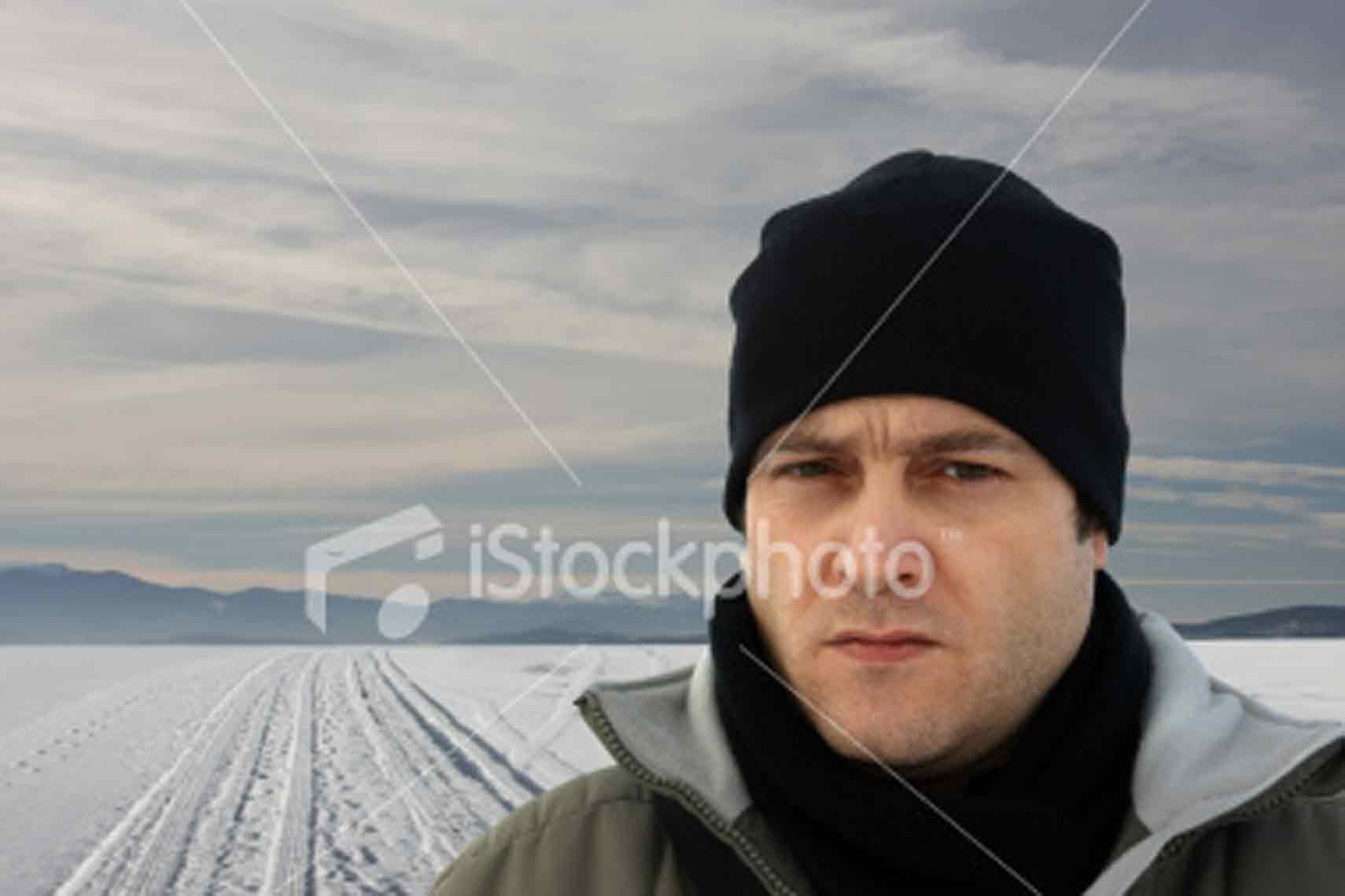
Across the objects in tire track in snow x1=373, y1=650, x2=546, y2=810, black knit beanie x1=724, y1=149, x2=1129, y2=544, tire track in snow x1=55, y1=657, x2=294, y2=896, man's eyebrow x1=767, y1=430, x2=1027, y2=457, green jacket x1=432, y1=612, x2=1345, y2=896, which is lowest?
tire track in snow x1=55, y1=657, x2=294, y2=896

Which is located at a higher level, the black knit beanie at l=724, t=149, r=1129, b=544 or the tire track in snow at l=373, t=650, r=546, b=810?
the black knit beanie at l=724, t=149, r=1129, b=544

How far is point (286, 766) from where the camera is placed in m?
11.0

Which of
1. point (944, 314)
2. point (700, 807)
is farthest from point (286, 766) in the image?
point (944, 314)

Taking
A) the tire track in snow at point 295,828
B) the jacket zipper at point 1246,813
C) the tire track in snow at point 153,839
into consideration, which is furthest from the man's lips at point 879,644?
the tire track in snow at point 153,839

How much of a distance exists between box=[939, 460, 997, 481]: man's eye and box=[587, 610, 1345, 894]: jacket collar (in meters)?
0.45

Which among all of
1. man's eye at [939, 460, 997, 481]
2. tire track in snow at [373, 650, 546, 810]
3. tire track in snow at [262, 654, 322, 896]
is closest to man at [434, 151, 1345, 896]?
man's eye at [939, 460, 997, 481]

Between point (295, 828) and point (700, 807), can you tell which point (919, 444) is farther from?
point (295, 828)

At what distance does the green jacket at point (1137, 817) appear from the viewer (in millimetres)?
2244

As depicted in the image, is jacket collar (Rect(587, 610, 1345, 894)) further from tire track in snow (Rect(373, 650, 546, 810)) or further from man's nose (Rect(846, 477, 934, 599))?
tire track in snow (Rect(373, 650, 546, 810))

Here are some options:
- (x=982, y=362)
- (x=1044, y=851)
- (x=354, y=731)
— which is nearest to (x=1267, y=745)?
(x=1044, y=851)

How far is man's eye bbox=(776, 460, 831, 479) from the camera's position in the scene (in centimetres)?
239

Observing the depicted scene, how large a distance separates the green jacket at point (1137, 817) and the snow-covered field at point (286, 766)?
16.0 ft

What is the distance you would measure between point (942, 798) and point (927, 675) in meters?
0.18

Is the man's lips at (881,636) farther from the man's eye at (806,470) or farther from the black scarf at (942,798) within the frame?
Answer: the man's eye at (806,470)
